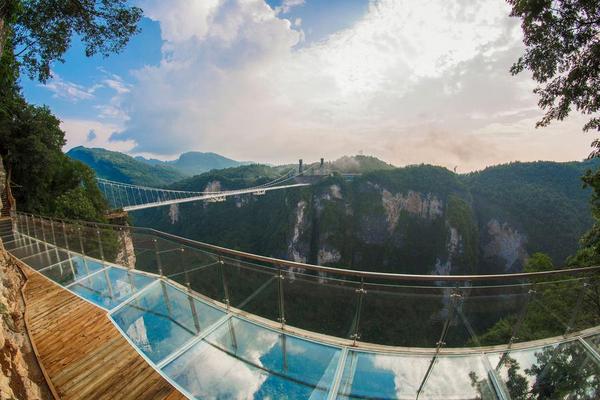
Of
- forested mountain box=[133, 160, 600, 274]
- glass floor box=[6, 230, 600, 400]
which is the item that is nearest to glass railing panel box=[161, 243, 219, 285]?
glass floor box=[6, 230, 600, 400]

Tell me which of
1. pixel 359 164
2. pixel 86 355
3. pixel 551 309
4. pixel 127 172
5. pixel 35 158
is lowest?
pixel 86 355

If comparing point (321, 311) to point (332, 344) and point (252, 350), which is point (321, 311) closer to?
point (332, 344)

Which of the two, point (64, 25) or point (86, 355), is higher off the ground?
point (64, 25)

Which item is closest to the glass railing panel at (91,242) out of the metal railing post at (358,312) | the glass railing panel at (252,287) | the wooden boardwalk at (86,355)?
the wooden boardwalk at (86,355)

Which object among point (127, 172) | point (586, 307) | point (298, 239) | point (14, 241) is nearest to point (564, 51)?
point (586, 307)

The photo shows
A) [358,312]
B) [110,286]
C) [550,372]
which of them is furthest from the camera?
[110,286]

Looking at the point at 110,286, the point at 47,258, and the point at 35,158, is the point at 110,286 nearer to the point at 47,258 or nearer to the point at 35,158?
the point at 47,258
